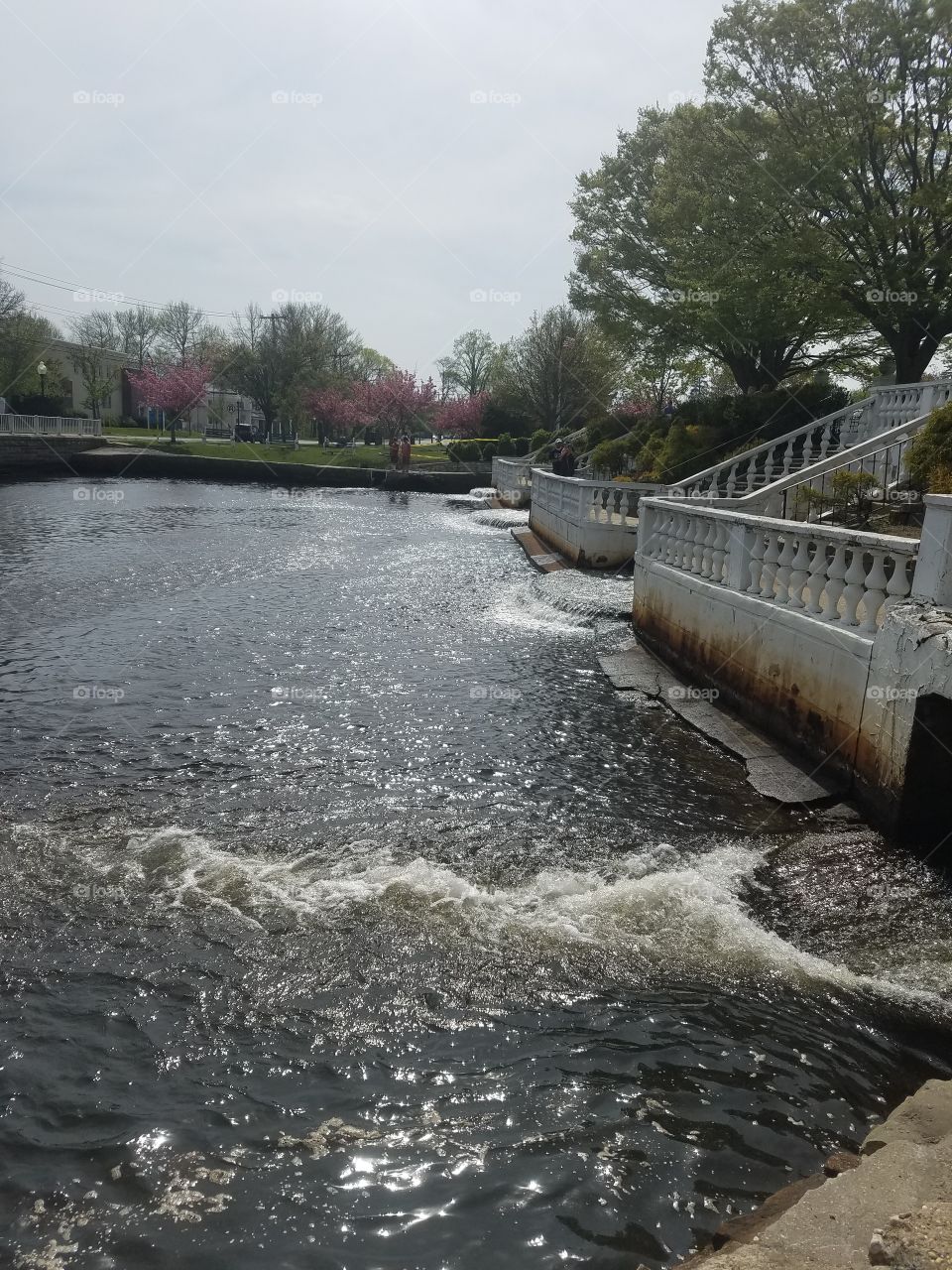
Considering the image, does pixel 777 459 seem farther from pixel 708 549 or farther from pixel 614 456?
pixel 708 549

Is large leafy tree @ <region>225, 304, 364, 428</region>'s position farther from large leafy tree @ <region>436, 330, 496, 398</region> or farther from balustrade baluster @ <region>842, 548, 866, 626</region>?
balustrade baluster @ <region>842, 548, 866, 626</region>

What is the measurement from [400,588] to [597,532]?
4619 mm

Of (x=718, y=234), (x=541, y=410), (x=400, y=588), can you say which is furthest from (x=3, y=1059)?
(x=541, y=410)

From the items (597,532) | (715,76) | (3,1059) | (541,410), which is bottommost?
(3,1059)

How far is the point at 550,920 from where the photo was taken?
5543mm

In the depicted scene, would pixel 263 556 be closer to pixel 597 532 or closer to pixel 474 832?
pixel 597 532

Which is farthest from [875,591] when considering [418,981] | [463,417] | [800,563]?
[463,417]

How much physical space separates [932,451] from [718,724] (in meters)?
5.80

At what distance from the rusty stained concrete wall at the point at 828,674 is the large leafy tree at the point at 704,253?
56.2 feet

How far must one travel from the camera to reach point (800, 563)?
866 cm
